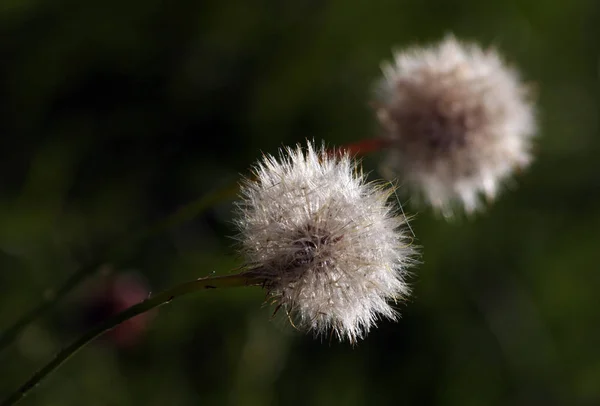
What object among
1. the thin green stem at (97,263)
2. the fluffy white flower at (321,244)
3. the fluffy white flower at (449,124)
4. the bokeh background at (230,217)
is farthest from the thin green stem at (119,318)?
the bokeh background at (230,217)

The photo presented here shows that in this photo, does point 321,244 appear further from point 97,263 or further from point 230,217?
point 230,217

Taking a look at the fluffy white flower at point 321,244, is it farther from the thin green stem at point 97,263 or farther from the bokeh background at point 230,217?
the bokeh background at point 230,217

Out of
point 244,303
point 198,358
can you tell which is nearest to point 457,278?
point 244,303

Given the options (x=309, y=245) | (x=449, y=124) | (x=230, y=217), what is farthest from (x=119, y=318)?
(x=230, y=217)

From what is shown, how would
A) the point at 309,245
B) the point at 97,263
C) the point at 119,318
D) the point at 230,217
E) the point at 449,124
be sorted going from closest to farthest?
1. the point at 119,318
2. the point at 309,245
3. the point at 97,263
4. the point at 449,124
5. the point at 230,217

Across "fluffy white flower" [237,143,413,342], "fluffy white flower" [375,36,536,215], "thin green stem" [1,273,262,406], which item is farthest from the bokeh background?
"thin green stem" [1,273,262,406]
